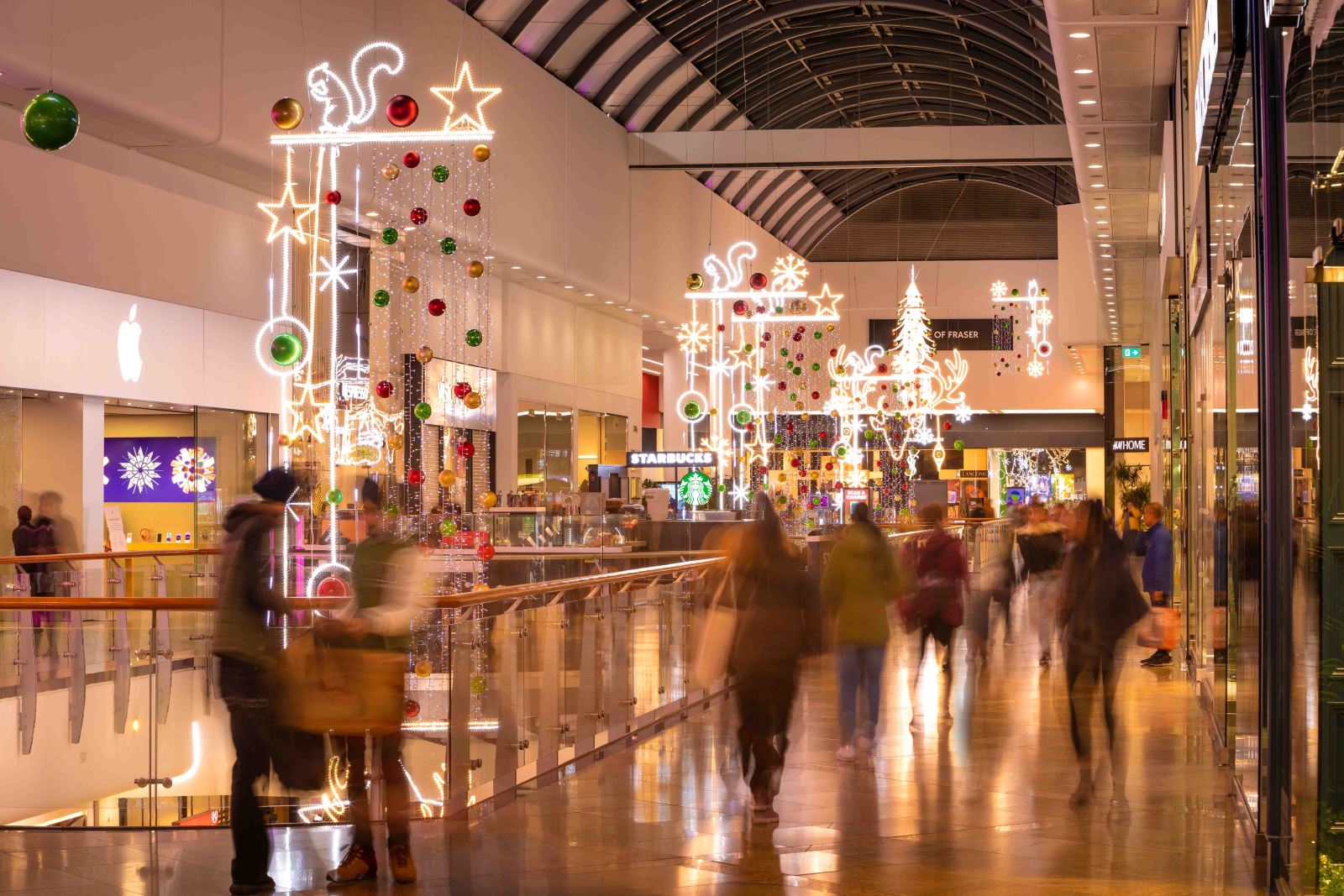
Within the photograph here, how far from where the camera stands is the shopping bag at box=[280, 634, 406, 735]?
534cm

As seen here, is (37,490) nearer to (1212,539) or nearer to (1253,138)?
(1212,539)

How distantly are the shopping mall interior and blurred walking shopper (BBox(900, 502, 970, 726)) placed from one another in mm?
44

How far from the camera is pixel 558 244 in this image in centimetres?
2377

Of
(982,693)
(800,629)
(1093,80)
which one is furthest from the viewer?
(1093,80)

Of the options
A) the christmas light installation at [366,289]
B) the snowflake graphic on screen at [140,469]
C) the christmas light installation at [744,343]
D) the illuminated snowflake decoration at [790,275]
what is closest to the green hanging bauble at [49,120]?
the christmas light installation at [366,289]

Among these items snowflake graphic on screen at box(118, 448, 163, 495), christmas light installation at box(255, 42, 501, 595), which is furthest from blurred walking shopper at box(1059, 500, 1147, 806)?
snowflake graphic on screen at box(118, 448, 163, 495)

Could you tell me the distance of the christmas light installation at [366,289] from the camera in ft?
44.5

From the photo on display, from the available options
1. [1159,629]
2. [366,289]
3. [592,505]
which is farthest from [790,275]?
[1159,629]

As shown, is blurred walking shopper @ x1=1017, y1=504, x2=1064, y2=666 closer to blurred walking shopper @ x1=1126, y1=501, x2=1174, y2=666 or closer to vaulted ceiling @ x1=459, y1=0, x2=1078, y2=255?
blurred walking shopper @ x1=1126, y1=501, x2=1174, y2=666

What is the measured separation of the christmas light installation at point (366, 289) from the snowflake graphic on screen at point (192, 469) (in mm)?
1200

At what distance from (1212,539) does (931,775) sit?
2.37 metres

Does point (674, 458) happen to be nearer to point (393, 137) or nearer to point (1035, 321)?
point (1035, 321)

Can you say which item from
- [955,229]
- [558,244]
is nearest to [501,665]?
[558,244]

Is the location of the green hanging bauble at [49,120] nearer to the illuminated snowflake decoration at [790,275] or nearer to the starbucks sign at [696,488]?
the illuminated snowflake decoration at [790,275]
